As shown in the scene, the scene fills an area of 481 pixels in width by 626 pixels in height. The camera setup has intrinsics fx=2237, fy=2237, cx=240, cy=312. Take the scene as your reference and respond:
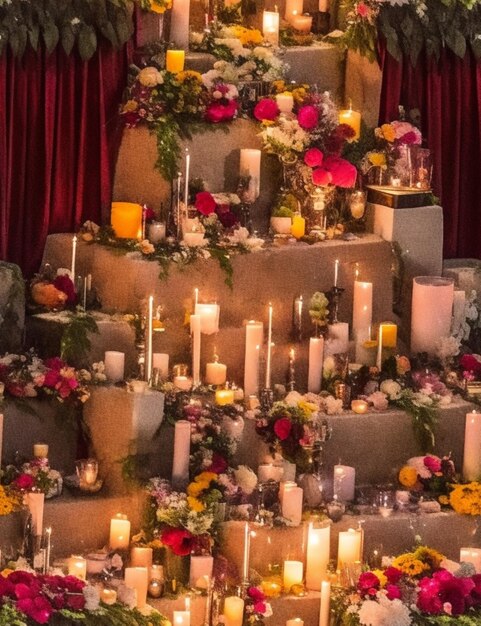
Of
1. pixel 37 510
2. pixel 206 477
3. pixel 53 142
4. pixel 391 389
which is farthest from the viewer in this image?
pixel 53 142

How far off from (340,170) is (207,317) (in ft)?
4.06

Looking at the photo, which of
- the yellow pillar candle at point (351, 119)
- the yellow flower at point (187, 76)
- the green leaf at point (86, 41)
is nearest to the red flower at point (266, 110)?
the yellow flower at point (187, 76)

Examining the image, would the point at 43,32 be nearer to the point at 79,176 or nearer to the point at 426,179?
→ the point at 79,176

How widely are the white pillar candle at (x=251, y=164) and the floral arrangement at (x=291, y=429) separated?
1.46 m

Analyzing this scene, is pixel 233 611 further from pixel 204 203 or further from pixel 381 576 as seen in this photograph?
pixel 204 203

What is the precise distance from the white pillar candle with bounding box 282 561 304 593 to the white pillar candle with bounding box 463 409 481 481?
1168 millimetres

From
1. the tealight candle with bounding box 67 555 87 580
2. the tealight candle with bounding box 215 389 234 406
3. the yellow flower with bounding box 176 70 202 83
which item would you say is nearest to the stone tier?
the tealight candle with bounding box 215 389 234 406

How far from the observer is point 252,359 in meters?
11.6

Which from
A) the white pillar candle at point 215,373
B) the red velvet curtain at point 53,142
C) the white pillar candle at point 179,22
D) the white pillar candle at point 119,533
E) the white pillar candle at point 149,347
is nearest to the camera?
the white pillar candle at point 119,533

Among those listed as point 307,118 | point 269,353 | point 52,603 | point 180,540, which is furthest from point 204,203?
point 52,603

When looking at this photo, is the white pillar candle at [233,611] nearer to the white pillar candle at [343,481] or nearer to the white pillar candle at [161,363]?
the white pillar candle at [343,481]

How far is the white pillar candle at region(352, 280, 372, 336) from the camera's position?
1205 cm

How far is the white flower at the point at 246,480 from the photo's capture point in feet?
36.0

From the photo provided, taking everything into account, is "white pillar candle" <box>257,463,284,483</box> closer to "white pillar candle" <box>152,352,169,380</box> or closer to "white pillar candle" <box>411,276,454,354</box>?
"white pillar candle" <box>152,352,169,380</box>
